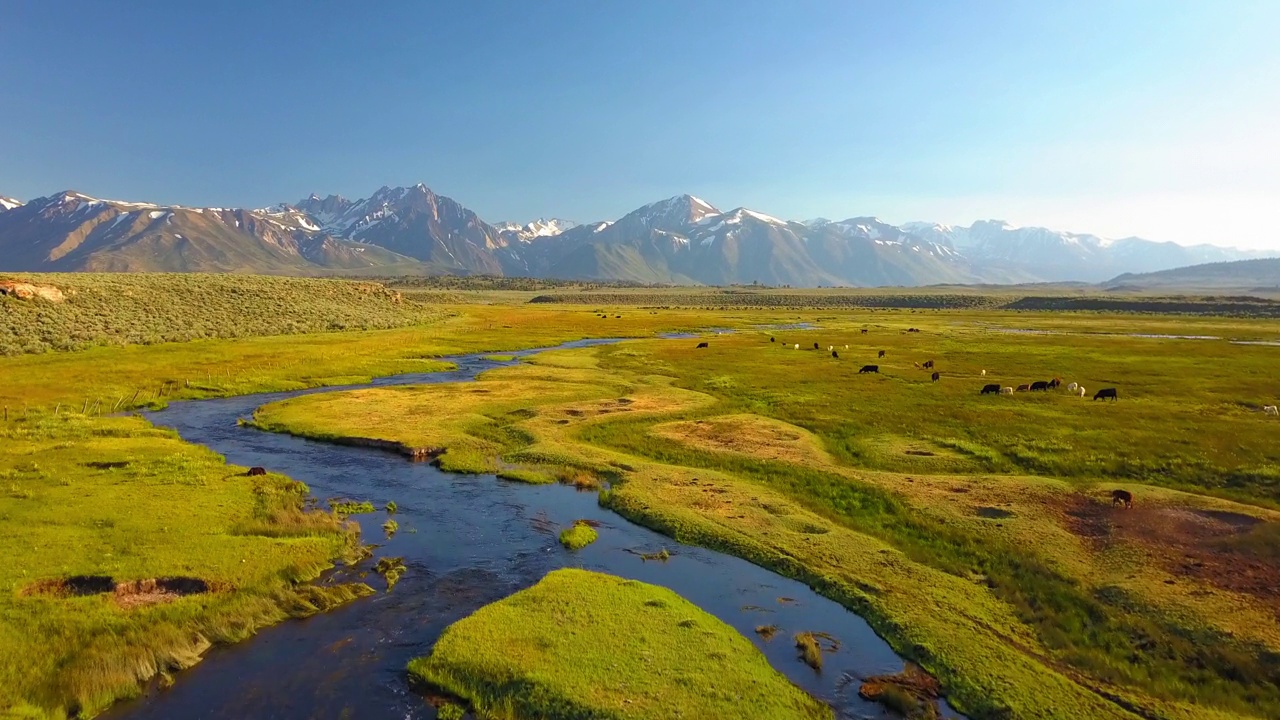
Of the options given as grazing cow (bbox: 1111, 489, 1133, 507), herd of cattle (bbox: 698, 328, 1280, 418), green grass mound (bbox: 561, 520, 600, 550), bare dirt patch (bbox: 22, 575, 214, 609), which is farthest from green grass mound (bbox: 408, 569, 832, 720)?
herd of cattle (bbox: 698, 328, 1280, 418)

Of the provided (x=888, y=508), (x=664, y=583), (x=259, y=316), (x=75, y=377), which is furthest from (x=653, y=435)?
(x=259, y=316)

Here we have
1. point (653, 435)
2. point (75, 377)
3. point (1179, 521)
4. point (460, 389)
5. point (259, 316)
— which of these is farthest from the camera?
point (259, 316)

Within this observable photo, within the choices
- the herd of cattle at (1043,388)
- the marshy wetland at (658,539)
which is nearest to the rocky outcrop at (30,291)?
the marshy wetland at (658,539)

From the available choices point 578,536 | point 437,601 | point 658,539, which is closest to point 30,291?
point 578,536

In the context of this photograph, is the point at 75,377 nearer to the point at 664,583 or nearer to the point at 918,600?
the point at 664,583

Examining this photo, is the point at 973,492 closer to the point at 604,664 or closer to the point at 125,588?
the point at 604,664

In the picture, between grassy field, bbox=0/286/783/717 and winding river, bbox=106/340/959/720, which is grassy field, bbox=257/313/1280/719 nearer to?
winding river, bbox=106/340/959/720
